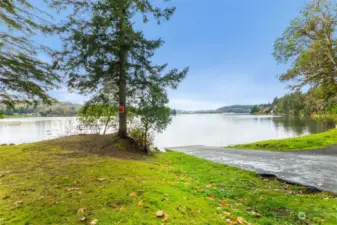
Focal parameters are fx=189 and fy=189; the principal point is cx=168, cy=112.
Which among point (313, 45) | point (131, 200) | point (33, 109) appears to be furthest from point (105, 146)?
point (313, 45)

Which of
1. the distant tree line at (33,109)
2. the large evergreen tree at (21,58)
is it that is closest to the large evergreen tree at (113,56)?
the distant tree line at (33,109)

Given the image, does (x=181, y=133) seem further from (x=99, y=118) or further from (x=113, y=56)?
(x=113, y=56)

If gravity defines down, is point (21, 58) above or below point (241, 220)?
above

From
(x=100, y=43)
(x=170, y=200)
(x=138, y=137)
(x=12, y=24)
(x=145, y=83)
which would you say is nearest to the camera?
(x=170, y=200)

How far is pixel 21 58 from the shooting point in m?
3.43

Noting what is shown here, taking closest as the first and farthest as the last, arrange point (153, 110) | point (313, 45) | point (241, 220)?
point (241, 220)
point (153, 110)
point (313, 45)

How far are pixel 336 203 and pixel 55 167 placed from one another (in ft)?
20.7

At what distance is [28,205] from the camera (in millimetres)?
2699

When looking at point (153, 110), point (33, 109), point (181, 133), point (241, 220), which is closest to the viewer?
point (241, 220)

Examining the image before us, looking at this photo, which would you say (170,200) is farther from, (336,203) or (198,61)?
(198,61)

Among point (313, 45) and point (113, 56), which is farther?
point (313, 45)

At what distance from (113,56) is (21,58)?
531 cm

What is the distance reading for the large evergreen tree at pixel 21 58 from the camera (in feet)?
10.6

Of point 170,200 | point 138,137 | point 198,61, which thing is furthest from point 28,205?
point 198,61
